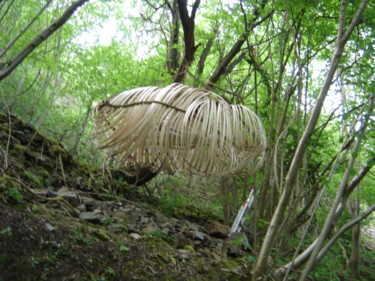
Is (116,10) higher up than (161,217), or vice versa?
(116,10)

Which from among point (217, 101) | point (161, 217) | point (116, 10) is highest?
point (116, 10)

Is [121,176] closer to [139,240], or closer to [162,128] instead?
[139,240]

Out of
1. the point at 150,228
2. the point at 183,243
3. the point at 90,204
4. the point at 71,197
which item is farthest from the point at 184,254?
the point at 71,197

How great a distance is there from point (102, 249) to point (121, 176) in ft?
6.22

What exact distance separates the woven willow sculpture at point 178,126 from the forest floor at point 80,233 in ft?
3.17

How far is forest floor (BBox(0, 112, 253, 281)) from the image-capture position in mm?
1571

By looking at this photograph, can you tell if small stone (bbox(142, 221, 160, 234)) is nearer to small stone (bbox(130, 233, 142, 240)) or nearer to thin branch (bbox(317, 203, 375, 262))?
small stone (bbox(130, 233, 142, 240))

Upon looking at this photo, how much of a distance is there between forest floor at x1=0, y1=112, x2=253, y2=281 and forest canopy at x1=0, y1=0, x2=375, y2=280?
1.17ft

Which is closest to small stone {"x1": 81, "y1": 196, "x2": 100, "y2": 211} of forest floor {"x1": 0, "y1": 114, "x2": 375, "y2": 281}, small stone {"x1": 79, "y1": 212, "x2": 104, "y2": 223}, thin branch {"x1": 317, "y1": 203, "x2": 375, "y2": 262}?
forest floor {"x1": 0, "y1": 114, "x2": 375, "y2": 281}

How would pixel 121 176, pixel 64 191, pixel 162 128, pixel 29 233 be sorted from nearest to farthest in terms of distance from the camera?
pixel 162 128 → pixel 29 233 → pixel 64 191 → pixel 121 176

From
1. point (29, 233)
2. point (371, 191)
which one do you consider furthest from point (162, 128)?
point (371, 191)

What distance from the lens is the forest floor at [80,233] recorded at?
1.57 m

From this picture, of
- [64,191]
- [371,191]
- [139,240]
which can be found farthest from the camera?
[371,191]

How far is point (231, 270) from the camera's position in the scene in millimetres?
2422
